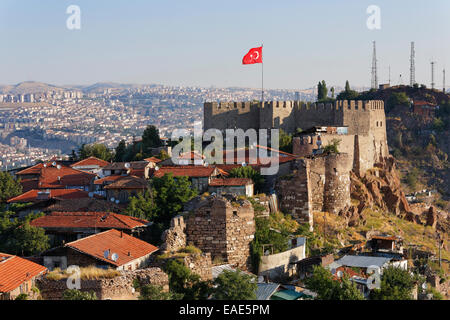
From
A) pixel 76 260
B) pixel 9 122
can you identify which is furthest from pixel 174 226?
pixel 9 122

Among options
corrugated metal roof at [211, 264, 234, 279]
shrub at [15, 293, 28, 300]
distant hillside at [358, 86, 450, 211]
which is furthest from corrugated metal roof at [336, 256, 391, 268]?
distant hillside at [358, 86, 450, 211]

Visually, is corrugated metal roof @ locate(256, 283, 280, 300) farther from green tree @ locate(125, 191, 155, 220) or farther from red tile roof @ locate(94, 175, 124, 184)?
red tile roof @ locate(94, 175, 124, 184)

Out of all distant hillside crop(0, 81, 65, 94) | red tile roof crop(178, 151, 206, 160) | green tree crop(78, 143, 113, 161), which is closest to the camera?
red tile roof crop(178, 151, 206, 160)

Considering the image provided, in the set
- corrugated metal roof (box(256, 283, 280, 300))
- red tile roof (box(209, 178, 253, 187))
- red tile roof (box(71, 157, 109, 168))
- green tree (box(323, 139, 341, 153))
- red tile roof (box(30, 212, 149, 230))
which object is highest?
green tree (box(323, 139, 341, 153))

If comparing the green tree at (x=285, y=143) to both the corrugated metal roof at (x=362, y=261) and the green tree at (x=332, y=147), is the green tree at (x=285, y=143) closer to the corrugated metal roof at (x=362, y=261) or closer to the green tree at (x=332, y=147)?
the green tree at (x=332, y=147)

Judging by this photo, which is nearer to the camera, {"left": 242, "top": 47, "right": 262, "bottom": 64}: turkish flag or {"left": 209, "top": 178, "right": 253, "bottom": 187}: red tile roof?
{"left": 209, "top": 178, "right": 253, "bottom": 187}: red tile roof

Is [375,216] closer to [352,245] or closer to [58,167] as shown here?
[352,245]

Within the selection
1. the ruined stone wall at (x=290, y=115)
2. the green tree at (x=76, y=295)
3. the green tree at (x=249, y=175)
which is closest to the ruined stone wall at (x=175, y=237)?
the green tree at (x=76, y=295)
